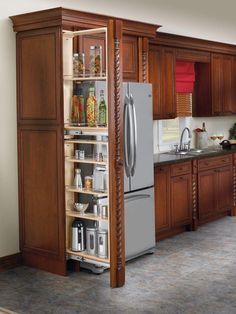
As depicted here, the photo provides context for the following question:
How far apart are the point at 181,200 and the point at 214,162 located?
0.90 meters

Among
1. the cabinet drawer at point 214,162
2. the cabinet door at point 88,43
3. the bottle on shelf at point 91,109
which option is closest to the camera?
the bottle on shelf at point 91,109

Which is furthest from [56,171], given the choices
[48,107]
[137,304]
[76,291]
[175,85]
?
[175,85]

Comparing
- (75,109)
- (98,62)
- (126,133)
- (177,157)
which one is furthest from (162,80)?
(75,109)

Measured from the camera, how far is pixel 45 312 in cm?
402

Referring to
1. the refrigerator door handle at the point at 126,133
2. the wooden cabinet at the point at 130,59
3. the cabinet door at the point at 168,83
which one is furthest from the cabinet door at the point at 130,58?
the cabinet door at the point at 168,83

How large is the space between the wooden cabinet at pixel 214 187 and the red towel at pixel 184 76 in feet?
3.51

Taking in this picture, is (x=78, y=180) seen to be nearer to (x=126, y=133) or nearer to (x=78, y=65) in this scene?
(x=126, y=133)

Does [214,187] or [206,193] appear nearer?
[206,193]

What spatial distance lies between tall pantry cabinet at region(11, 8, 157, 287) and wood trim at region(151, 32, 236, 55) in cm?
136

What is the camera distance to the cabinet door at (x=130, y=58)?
547cm

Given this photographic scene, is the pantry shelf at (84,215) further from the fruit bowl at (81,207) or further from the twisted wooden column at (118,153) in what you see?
the twisted wooden column at (118,153)

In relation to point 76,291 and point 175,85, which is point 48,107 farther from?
point 175,85

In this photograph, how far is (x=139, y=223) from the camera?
523 centimetres

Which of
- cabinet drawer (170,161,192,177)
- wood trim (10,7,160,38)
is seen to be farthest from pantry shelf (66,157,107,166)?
cabinet drawer (170,161,192,177)
